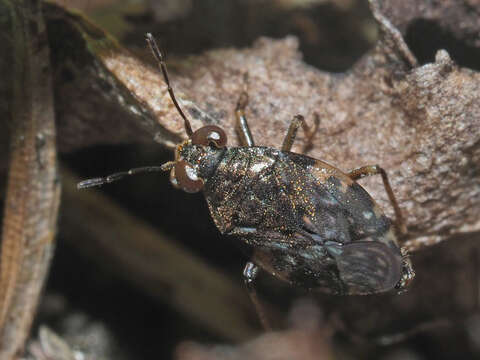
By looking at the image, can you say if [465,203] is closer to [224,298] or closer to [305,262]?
[305,262]

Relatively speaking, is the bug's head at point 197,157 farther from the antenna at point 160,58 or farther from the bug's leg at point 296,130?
the bug's leg at point 296,130

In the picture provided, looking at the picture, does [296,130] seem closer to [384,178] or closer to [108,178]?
[384,178]

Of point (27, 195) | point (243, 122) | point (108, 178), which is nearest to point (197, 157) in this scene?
point (243, 122)

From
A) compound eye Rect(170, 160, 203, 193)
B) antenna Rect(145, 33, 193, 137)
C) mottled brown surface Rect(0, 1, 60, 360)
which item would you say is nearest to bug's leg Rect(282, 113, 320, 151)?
compound eye Rect(170, 160, 203, 193)

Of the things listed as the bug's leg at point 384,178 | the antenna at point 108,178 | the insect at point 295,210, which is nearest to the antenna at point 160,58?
the insect at point 295,210

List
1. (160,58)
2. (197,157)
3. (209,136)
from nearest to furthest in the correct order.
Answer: (160,58) < (209,136) < (197,157)

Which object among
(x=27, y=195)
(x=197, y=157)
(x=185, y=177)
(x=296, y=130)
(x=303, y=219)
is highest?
(x=296, y=130)
